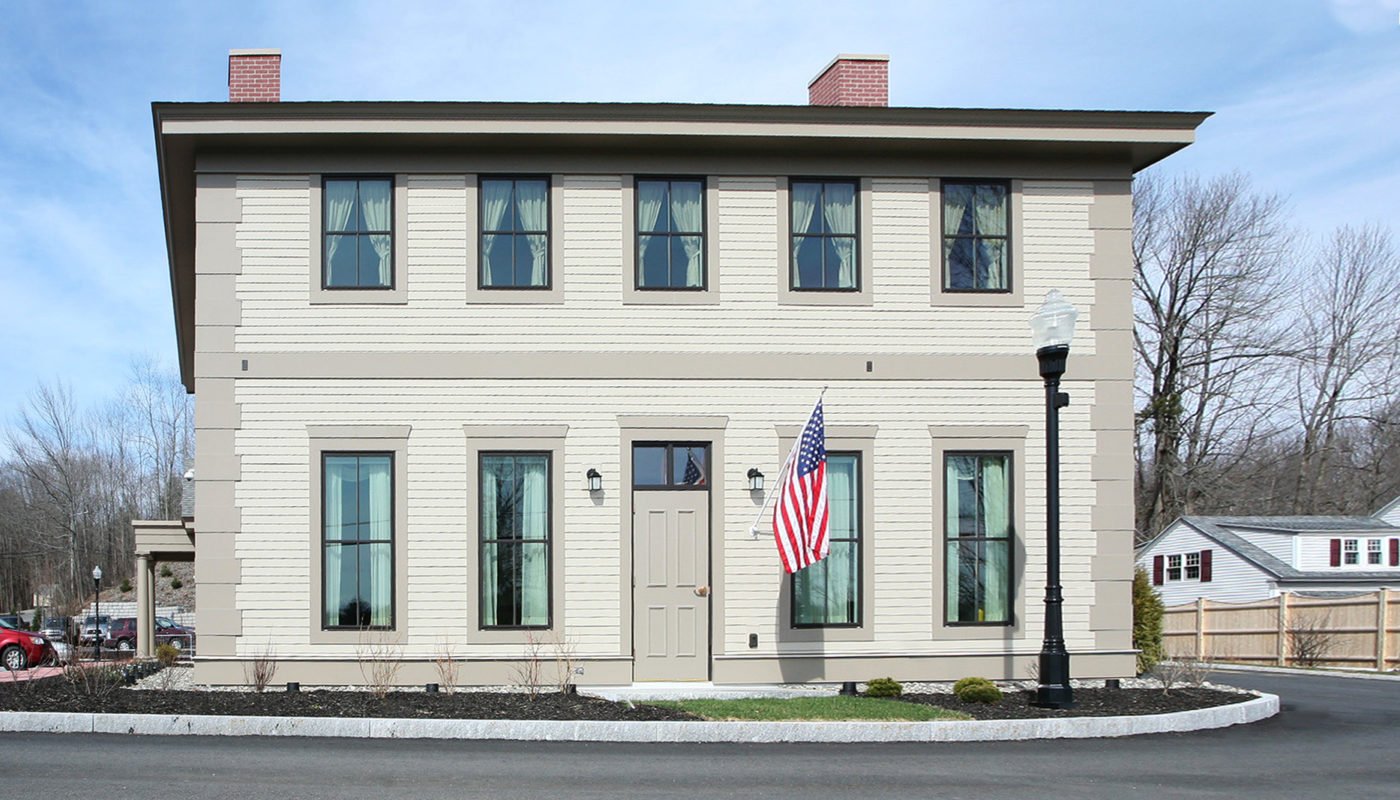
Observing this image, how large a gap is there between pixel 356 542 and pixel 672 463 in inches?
147

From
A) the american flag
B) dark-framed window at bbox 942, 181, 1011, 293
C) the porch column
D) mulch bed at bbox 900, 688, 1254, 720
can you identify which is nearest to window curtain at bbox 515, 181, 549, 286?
the american flag

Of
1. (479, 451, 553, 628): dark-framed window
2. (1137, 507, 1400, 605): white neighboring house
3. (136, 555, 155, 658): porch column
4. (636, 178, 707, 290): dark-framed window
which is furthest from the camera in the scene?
(1137, 507, 1400, 605): white neighboring house

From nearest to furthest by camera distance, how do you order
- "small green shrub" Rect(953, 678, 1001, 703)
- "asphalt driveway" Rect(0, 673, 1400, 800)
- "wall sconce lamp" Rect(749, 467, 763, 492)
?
"asphalt driveway" Rect(0, 673, 1400, 800), "small green shrub" Rect(953, 678, 1001, 703), "wall sconce lamp" Rect(749, 467, 763, 492)

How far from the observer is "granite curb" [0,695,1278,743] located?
40.0 ft

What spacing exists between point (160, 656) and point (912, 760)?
1330 cm

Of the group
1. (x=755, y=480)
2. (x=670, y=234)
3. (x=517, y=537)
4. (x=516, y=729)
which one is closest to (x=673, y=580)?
(x=755, y=480)

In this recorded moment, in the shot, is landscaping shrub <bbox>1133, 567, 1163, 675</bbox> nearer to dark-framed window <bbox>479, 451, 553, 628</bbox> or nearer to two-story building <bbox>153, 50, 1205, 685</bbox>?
two-story building <bbox>153, 50, 1205, 685</bbox>

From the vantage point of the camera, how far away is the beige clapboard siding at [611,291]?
52.9ft

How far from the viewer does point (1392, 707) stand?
16516mm

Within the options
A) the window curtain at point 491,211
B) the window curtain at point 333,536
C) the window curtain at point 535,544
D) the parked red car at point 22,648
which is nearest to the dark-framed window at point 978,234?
the window curtain at point 491,211

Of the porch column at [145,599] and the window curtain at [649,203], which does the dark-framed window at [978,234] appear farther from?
the porch column at [145,599]

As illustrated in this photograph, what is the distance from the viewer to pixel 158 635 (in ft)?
138

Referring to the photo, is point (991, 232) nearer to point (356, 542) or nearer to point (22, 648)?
point (356, 542)

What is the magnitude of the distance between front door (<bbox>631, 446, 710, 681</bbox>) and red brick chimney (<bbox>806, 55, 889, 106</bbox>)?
17.0 feet
